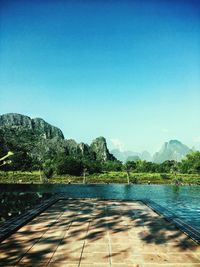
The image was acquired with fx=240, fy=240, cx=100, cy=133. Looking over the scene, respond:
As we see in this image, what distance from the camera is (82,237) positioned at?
5.06 metres

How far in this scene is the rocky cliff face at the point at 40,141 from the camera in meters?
88.6

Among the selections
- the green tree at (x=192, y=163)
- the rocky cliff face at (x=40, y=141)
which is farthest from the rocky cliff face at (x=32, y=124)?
the green tree at (x=192, y=163)

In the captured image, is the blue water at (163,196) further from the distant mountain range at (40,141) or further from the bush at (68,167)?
the distant mountain range at (40,141)

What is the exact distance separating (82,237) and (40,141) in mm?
105960

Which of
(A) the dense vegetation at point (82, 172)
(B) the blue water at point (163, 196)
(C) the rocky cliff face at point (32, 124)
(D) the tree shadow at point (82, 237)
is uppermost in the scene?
(C) the rocky cliff face at point (32, 124)

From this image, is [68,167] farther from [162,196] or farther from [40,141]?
[40,141]

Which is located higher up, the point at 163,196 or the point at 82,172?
the point at 82,172

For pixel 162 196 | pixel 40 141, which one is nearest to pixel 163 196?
pixel 162 196

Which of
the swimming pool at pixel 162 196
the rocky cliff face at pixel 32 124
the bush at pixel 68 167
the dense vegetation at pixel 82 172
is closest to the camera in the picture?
the swimming pool at pixel 162 196

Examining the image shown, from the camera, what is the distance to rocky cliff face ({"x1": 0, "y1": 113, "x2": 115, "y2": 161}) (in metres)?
88.6

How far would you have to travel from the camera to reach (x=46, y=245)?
4.56 metres

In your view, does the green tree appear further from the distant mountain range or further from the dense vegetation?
the distant mountain range

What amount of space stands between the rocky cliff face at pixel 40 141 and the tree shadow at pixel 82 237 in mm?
61410

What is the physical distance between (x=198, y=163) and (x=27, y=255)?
3075 inches
